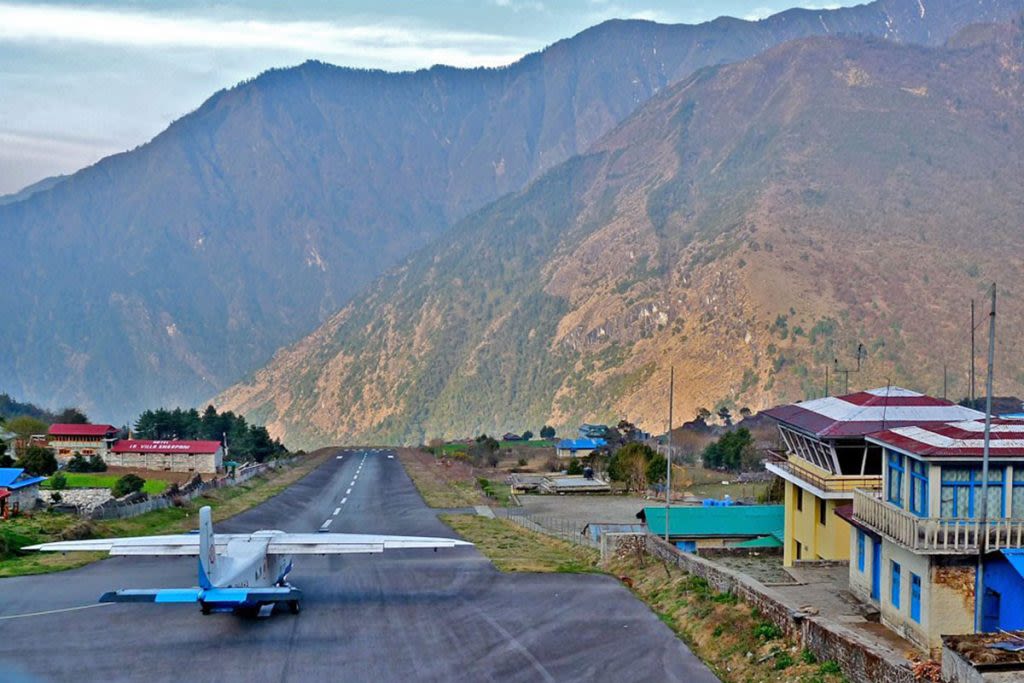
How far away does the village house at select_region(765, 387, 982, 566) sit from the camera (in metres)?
34.4

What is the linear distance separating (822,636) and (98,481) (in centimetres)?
7619

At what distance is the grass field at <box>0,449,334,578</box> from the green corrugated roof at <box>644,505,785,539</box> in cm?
2190

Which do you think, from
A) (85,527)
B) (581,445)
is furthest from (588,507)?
(581,445)

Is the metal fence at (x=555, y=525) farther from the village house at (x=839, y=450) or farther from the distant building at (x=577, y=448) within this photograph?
the distant building at (x=577, y=448)

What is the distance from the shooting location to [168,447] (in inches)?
4026

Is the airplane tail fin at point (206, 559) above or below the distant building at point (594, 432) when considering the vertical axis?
above

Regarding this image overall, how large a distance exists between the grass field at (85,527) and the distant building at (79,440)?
37330 mm

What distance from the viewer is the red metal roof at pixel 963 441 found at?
24.0 m

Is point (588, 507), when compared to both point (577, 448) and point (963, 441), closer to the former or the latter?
point (577, 448)

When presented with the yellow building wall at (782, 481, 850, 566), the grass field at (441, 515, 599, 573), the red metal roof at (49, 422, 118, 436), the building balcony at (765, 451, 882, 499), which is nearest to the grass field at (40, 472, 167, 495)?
the red metal roof at (49, 422, 118, 436)

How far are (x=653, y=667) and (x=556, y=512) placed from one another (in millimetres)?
48936

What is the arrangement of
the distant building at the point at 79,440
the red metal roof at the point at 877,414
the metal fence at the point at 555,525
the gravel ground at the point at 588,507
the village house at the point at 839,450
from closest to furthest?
the red metal roof at the point at 877,414 → the village house at the point at 839,450 → the metal fence at the point at 555,525 → the gravel ground at the point at 588,507 → the distant building at the point at 79,440

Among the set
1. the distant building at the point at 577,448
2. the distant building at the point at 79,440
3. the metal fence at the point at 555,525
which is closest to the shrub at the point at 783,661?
the metal fence at the point at 555,525

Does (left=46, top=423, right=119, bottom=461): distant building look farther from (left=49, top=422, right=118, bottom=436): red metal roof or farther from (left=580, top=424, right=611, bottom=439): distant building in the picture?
(left=580, top=424, right=611, bottom=439): distant building
